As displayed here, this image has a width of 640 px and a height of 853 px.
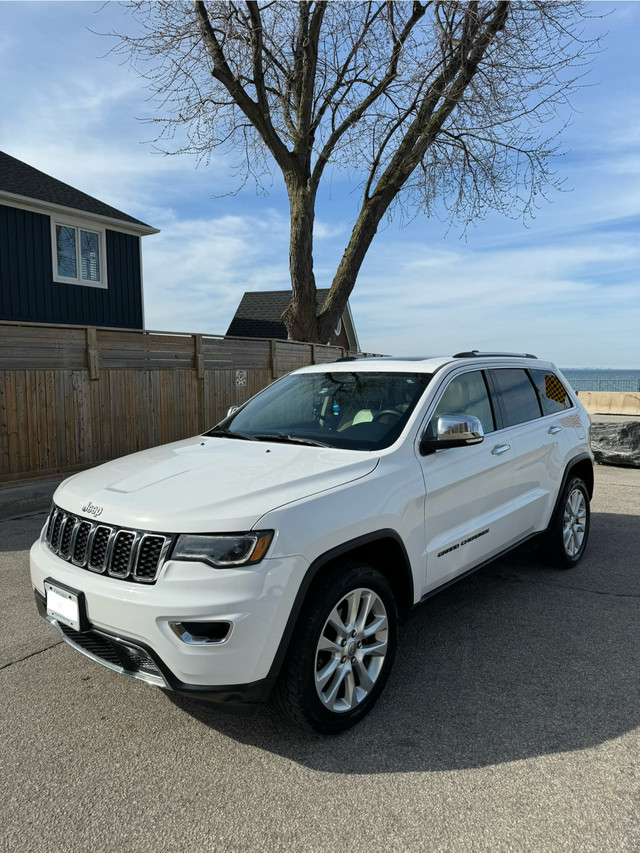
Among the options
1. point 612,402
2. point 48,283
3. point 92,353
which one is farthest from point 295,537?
point 48,283

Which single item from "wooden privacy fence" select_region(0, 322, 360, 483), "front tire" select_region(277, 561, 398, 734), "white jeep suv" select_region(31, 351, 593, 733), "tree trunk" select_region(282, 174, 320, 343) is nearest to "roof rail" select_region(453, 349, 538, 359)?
"white jeep suv" select_region(31, 351, 593, 733)

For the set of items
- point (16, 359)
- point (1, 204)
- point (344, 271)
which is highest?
point (1, 204)

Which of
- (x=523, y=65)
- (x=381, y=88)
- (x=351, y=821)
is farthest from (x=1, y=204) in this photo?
(x=351, y=821)

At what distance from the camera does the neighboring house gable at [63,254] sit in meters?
14.0

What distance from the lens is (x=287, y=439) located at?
12.6ft

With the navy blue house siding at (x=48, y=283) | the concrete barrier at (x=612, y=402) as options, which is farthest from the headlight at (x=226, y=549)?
the navy blue house siding at (x=48, y=283)

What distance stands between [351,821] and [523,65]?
534 inches

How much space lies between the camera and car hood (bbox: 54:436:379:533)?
2705mm

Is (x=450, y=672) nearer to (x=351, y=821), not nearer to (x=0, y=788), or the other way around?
(x=351, y=821)

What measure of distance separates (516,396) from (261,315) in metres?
26.1

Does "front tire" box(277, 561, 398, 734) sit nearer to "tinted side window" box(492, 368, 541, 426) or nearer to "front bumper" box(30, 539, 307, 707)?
"front bumper" box(30, 539, 307, 707)

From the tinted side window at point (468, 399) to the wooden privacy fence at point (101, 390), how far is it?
628cm

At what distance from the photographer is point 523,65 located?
40.5 ft

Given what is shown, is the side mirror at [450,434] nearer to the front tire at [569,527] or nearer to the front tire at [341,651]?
the front tire at [341,651]
